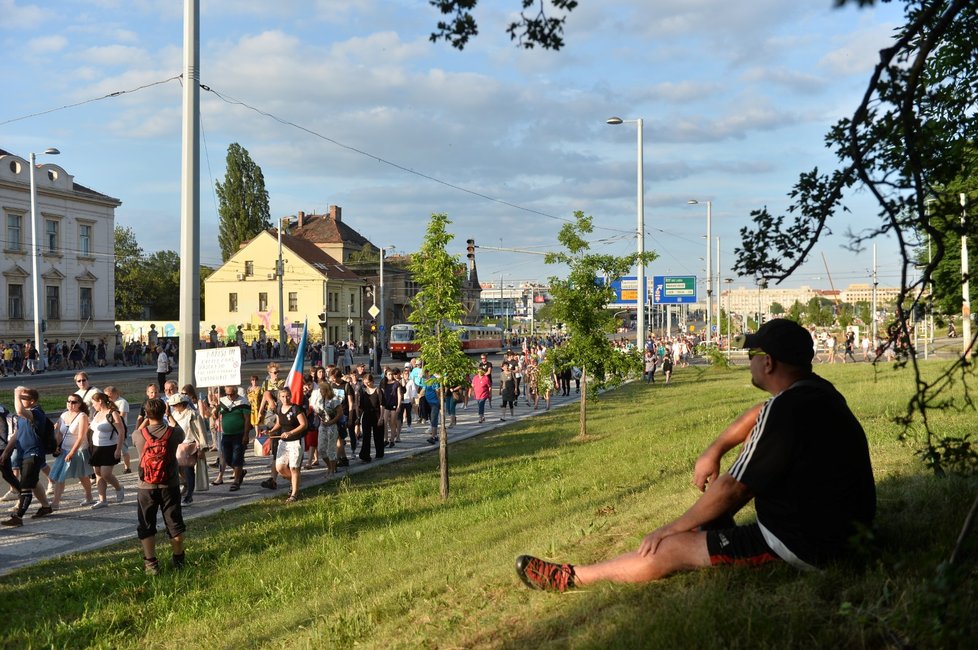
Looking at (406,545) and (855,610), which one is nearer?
(855,610)

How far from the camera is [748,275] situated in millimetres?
5215

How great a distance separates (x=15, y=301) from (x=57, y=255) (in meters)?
4.08

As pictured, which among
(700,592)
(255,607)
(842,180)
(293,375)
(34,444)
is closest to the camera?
(700,592)

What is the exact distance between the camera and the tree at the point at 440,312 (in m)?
12.7

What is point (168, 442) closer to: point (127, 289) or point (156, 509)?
point (156, 509)

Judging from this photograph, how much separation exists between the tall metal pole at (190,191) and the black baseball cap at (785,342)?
12.1 meters

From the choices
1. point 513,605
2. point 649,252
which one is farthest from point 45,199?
point 513,605

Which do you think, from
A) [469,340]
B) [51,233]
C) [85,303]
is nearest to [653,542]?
[51,233]

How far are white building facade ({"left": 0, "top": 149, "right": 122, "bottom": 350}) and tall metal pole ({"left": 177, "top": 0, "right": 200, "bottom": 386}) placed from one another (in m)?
40.4

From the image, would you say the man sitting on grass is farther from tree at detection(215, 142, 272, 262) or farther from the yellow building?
tree at detection(215, 142, 272, 262)

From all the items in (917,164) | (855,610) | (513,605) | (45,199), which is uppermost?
(45,199)

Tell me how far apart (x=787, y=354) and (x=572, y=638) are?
179 centimetres

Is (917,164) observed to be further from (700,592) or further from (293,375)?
(293,375)

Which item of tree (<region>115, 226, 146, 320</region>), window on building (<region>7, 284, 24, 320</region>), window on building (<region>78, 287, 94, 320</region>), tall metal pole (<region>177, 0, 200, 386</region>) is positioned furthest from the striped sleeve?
tree (<region>115, 226, 146, 320</region>)
